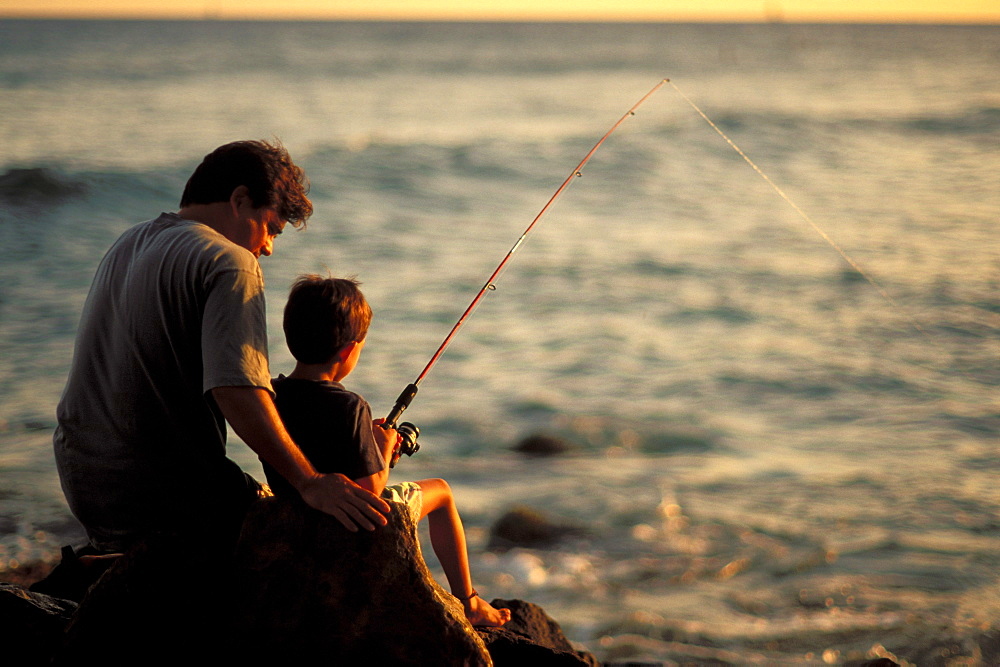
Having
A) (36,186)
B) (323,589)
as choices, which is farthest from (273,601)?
(36,186)

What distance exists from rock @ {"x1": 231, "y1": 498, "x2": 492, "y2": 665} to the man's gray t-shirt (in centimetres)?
23

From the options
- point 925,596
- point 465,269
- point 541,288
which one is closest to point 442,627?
point 925,596

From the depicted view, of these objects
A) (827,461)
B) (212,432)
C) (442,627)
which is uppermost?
(212,432)

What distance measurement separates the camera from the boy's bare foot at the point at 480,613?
2.83 meters

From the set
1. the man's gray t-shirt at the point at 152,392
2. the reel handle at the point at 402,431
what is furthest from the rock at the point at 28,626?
the reel handle at the point at 402,431

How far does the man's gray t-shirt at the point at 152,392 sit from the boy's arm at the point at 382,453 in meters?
0.35

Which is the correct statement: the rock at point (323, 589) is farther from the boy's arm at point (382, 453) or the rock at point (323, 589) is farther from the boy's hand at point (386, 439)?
the boy's hand at point (386, 439)

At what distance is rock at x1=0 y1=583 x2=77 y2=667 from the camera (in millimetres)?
2482

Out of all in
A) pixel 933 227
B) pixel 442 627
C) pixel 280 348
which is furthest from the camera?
pixel 933 227

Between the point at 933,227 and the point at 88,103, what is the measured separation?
19663mm

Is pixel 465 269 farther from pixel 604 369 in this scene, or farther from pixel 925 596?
pixel 925 596

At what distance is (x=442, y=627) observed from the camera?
7.84 feet

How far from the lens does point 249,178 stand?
254 cm

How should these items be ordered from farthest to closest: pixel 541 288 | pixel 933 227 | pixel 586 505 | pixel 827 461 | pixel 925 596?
pixel 933 227 → pixel 541 288 → pixel 827 461 → pixel 586 505 → pixel 925 596
